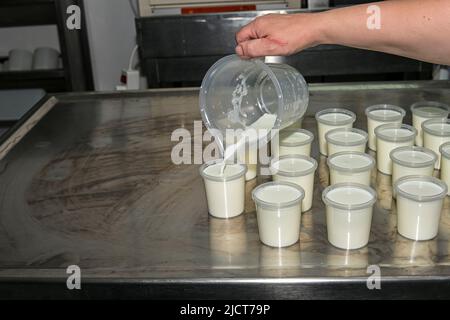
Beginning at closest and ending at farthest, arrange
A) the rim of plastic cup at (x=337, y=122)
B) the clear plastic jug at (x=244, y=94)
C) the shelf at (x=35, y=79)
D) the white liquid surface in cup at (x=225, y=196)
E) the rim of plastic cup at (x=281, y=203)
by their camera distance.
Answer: the rim of plastic cup at (x=281, y=203) < the white liquid surface in cup at (x=225, y=196) < the clear plastic jug at (x=244, y=94) < the rim of plastic cup at (x=337, y=122) < the shelf at (x=35, y=79)

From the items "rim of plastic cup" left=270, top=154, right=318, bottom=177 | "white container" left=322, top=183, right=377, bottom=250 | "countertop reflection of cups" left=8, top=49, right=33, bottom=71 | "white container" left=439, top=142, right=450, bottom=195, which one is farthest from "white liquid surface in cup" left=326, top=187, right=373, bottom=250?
"countertop reflection of cups" left=8, top=49, right=33, bottom=71

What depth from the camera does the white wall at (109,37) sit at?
3301 millimetres

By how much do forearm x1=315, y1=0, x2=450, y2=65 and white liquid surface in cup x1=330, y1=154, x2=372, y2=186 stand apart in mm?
314

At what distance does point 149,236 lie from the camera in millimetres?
1397

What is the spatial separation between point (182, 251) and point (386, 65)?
1719 millimetres

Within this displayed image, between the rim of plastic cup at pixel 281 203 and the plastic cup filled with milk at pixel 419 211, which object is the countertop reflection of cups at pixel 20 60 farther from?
the plastic cup filled with milk at pixel 419 211

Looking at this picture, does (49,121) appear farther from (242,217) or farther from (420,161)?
(420,161)

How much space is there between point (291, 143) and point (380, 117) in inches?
13.8

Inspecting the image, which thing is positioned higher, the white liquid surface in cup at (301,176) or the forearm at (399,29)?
the forearm at (399,29)

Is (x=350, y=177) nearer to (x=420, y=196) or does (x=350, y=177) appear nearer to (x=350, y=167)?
(x=350, y=167)

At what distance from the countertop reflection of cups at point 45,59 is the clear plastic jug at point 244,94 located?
5.75 ft

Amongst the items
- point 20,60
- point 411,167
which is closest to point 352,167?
point 411,167


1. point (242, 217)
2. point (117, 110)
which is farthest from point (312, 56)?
point (242, 217)

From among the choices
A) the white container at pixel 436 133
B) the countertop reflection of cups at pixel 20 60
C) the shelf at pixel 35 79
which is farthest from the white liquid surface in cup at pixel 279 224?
the countertop reflection of cups at pixel 20 60
